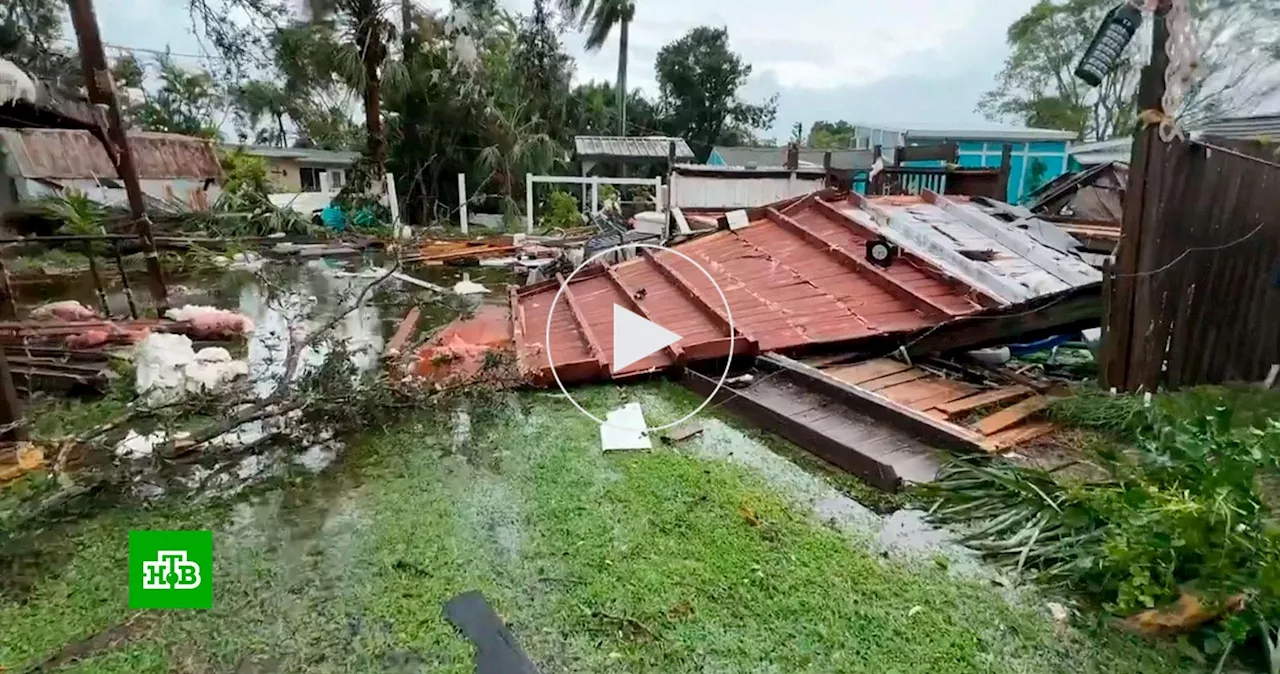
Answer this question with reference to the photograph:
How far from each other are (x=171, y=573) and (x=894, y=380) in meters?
4.08

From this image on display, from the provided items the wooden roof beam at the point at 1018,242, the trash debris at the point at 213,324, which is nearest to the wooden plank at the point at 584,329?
the trash debris at the point at 213,324

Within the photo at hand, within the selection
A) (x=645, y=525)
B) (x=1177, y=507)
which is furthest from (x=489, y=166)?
(x=1177, y=507)

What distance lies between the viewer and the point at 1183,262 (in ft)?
11.5

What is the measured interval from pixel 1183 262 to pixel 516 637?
149 inches

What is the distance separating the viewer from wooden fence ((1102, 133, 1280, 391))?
3355 millimetres

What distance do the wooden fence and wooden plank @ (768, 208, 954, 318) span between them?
1.33 m

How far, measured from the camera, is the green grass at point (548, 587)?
87.4 inches

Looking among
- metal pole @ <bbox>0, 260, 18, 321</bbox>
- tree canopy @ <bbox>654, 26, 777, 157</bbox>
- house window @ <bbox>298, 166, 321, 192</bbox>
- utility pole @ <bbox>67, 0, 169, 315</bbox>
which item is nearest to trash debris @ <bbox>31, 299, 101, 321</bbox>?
metal pole @ <bbox>0, 260, 18, 321</bbox>

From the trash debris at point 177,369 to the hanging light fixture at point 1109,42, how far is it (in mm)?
5363

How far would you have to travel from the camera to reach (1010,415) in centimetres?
378

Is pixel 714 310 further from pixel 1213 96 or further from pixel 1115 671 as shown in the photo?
pixel 1213 96

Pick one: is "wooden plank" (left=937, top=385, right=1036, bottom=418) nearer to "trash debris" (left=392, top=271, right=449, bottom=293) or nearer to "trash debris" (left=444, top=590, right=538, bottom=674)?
"trash debris" (left=444, top=590, right=538, bottom=674)

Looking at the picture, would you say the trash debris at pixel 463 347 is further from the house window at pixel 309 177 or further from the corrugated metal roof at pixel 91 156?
the house window at pixel 309 177

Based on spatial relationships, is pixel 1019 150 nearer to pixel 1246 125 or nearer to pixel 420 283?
pixel 1246 125
